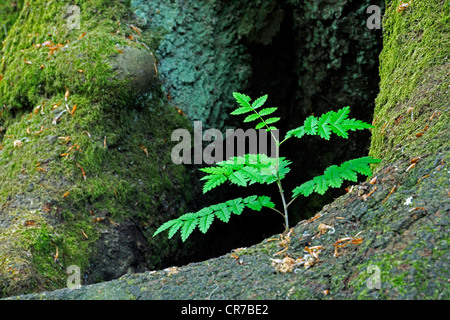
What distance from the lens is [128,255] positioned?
12.2 ft

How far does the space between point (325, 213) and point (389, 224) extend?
481 mm

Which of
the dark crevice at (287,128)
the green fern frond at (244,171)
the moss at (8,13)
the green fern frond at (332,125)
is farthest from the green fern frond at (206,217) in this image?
the moss at (8,13)

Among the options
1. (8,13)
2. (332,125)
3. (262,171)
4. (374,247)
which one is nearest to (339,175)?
(332,125)

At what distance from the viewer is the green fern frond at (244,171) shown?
7.86 ft

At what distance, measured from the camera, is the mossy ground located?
135 inches

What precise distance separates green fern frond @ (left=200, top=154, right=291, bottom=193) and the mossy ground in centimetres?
141

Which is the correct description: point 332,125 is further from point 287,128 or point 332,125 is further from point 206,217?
point 287,128

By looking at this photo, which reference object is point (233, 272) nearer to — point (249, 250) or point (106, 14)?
point (249, 250)

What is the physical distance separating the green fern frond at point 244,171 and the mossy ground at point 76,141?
141cm

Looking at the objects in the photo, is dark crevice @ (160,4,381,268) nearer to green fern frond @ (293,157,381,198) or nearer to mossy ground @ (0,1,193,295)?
mossy ground @ (0,1,193,295)

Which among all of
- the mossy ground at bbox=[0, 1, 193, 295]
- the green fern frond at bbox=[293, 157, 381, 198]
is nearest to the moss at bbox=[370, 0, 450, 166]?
the green fern frond at bbox=[293, 157, 381, 198]

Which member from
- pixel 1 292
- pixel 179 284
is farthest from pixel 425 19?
pixel 1 292

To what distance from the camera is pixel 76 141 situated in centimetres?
→ 387

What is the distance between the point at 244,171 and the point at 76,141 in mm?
1941
